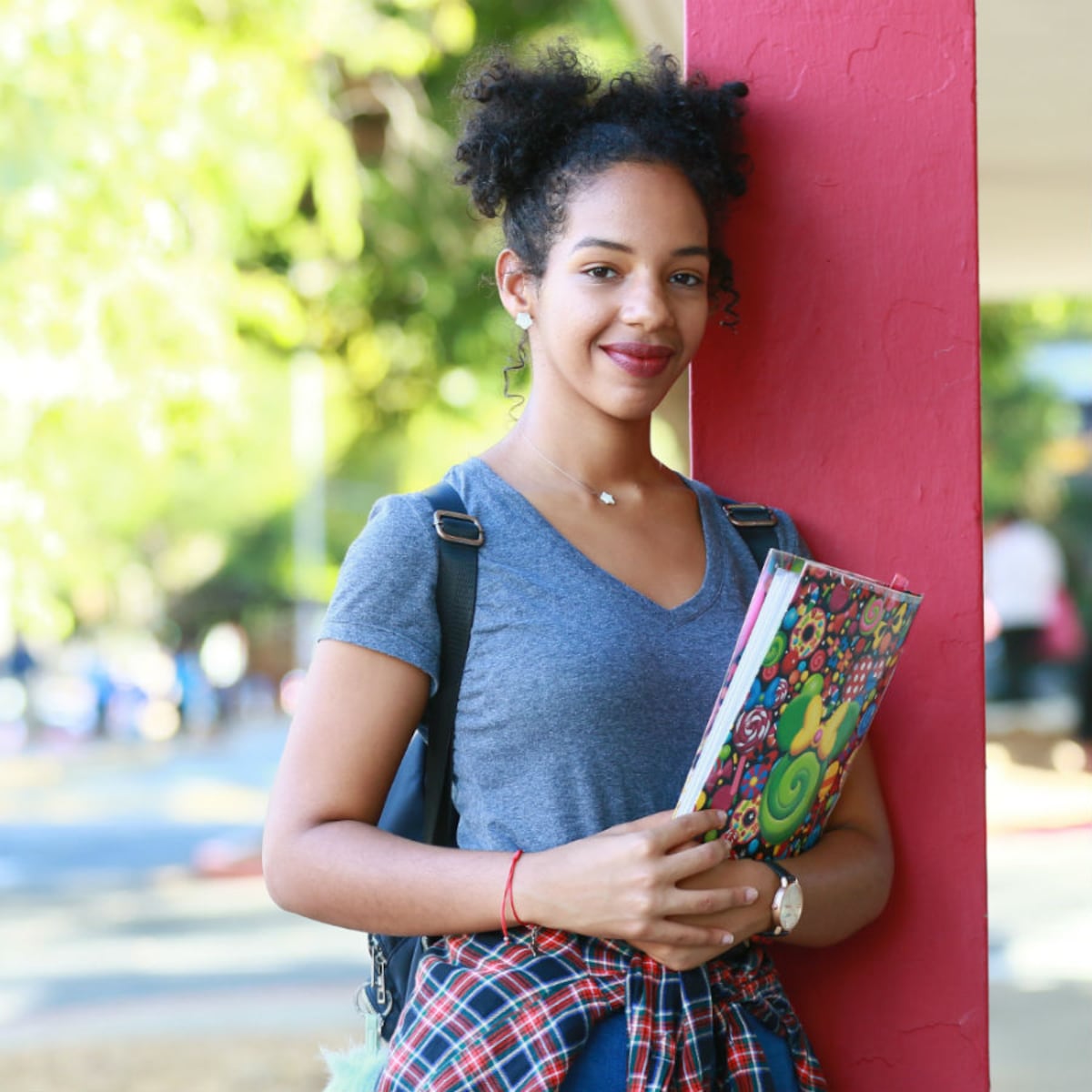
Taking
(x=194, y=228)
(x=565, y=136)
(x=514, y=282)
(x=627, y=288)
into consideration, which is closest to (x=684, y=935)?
(x=627, y=288)

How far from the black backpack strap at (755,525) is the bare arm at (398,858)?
0.53m

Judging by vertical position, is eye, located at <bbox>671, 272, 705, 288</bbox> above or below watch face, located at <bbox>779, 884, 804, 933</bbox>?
above

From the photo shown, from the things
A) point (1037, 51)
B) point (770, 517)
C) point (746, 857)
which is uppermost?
point (1037, 51)

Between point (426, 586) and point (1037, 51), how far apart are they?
4526 mm

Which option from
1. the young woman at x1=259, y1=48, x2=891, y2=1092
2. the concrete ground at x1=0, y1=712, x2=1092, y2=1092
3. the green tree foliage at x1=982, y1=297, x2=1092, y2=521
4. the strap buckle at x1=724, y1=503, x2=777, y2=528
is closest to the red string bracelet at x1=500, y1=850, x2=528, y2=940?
A: the young woman at x1=259, y1=48, x2=891, y2=1092

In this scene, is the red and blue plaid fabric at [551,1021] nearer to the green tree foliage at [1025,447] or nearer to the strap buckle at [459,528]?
the strap buckle at [459,528]

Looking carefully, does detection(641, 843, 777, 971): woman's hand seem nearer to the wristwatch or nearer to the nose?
the wristwatch

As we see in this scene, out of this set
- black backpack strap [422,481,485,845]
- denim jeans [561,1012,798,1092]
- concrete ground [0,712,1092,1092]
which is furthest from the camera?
concrete ground [0,712,1092,1092]

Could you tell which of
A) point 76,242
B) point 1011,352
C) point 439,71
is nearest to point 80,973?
point 76,242

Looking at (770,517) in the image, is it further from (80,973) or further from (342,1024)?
(80,973)

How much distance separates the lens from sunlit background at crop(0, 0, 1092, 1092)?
6441mm

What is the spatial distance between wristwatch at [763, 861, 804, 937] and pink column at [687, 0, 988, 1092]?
0.44m

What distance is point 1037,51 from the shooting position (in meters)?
5.65

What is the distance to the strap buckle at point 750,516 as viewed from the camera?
7.39 feet
